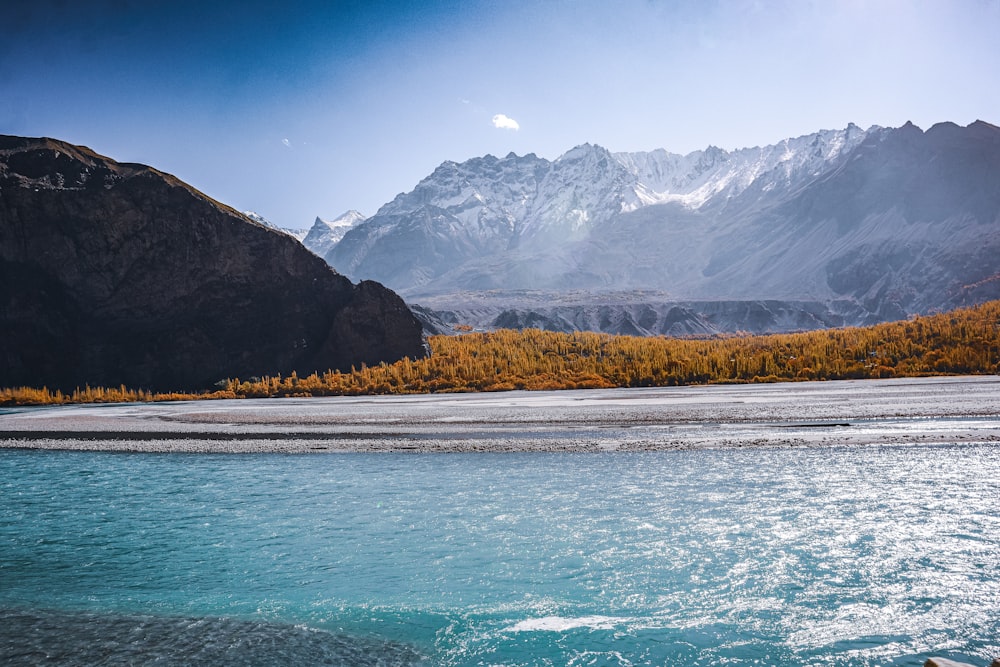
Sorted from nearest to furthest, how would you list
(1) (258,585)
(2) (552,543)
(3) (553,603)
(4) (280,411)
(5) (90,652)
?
(5) (90,652) → (3) (553,603) → (1) (258,585) → (2) (552,543) → (4) (280,411)

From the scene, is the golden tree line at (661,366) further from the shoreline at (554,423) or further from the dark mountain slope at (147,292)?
the shoreline at (554,423)

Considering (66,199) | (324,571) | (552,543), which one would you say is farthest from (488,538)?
(66,199)

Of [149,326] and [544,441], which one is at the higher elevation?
[149,326]

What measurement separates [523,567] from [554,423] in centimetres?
1422

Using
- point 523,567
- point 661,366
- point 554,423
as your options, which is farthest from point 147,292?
point 523,567

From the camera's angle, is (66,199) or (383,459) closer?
(383,459)

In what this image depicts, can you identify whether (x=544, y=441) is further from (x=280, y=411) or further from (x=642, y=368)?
(x=642, y=368)

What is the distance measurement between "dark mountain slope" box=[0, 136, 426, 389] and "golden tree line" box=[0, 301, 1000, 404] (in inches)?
71.8

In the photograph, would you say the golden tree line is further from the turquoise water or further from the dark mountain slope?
the turquoise water

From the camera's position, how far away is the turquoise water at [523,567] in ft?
20.2

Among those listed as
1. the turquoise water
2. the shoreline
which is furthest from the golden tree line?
the turquoise water

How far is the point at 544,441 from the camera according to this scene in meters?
18.5

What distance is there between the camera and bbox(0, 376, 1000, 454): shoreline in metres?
17.7

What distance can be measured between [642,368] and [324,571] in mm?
35860
